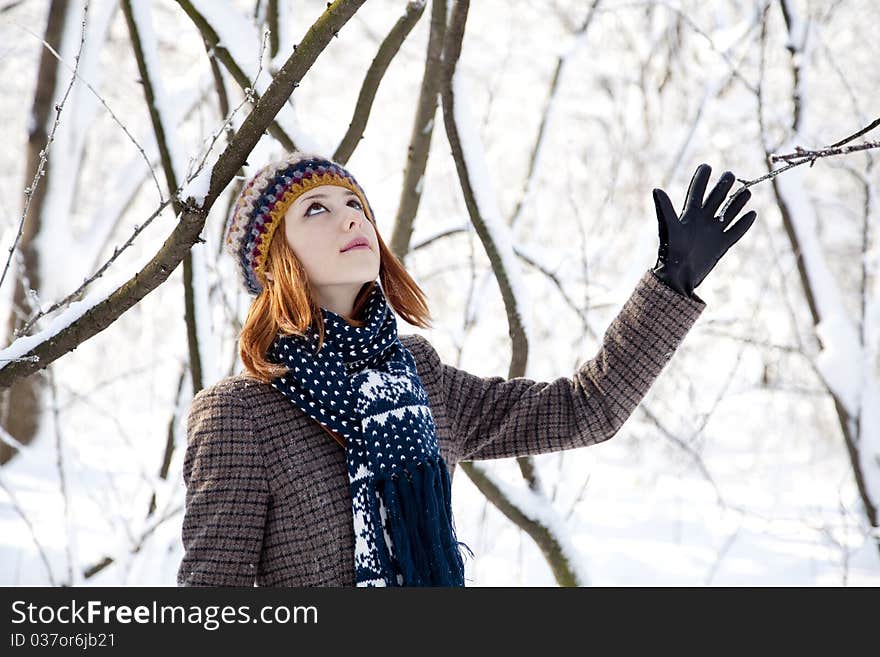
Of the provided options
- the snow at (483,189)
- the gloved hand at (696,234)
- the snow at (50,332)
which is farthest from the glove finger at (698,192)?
the snow at (50,332)

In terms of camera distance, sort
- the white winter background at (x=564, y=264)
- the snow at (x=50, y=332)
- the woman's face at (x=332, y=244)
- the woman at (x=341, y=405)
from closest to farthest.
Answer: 1. the snow at (x=50, y=332)
2. the woman at (x=341, y=405)
3. the woman's face at (x=332, y=244)
4. the white winter background at (x=564, y=264)

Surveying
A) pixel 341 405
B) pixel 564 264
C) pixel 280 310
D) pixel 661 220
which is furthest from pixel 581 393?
pixel 564 264

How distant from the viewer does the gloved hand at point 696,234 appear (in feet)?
4.87

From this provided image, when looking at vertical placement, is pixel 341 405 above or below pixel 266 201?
below

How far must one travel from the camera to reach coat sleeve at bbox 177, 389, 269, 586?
133 cm

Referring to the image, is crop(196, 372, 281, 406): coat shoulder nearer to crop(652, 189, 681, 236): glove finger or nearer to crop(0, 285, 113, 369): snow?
crop(0, 285, 113, 369): snow

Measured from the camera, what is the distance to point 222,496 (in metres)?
1.37

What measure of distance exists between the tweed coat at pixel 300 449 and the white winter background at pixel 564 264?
32 cm

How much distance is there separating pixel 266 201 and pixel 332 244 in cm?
17

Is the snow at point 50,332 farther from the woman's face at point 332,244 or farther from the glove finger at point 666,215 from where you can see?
the glove finger at point 666,215

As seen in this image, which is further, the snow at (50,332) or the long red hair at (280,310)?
the long red hair at (280,310)

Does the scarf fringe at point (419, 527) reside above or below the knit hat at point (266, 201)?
below

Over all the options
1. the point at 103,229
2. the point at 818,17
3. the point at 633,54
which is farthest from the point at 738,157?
the point at 103,229

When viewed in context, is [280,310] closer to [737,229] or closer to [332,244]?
[332,244]
